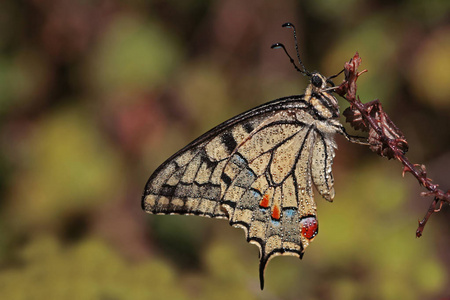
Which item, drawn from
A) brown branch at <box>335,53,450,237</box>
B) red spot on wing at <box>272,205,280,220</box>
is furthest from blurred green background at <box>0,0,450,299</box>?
brown branch at <box>335,53,450,237</box>

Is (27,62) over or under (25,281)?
over

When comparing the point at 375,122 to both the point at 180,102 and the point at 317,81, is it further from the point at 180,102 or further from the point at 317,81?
the point at 180,102

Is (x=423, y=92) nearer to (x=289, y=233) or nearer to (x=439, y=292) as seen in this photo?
(x=439, y=292)

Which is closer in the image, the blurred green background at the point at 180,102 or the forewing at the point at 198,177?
the forewing at the point at 198,177

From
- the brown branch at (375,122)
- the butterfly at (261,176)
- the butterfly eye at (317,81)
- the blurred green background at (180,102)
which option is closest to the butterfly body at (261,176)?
the butterfly at (261,176)

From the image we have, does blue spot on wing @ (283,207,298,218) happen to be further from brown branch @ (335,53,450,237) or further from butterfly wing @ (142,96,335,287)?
brown branch @ (335,53,450,237)

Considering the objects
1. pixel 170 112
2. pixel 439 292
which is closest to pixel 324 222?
pixel 439 292

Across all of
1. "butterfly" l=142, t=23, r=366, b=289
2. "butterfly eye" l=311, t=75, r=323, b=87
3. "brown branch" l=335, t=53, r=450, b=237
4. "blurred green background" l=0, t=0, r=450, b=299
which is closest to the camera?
"brown branch" l=335, t=53, r=450, b=237

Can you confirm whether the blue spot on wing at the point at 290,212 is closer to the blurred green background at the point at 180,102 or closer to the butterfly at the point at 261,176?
the butterfly at the point at 261,176
